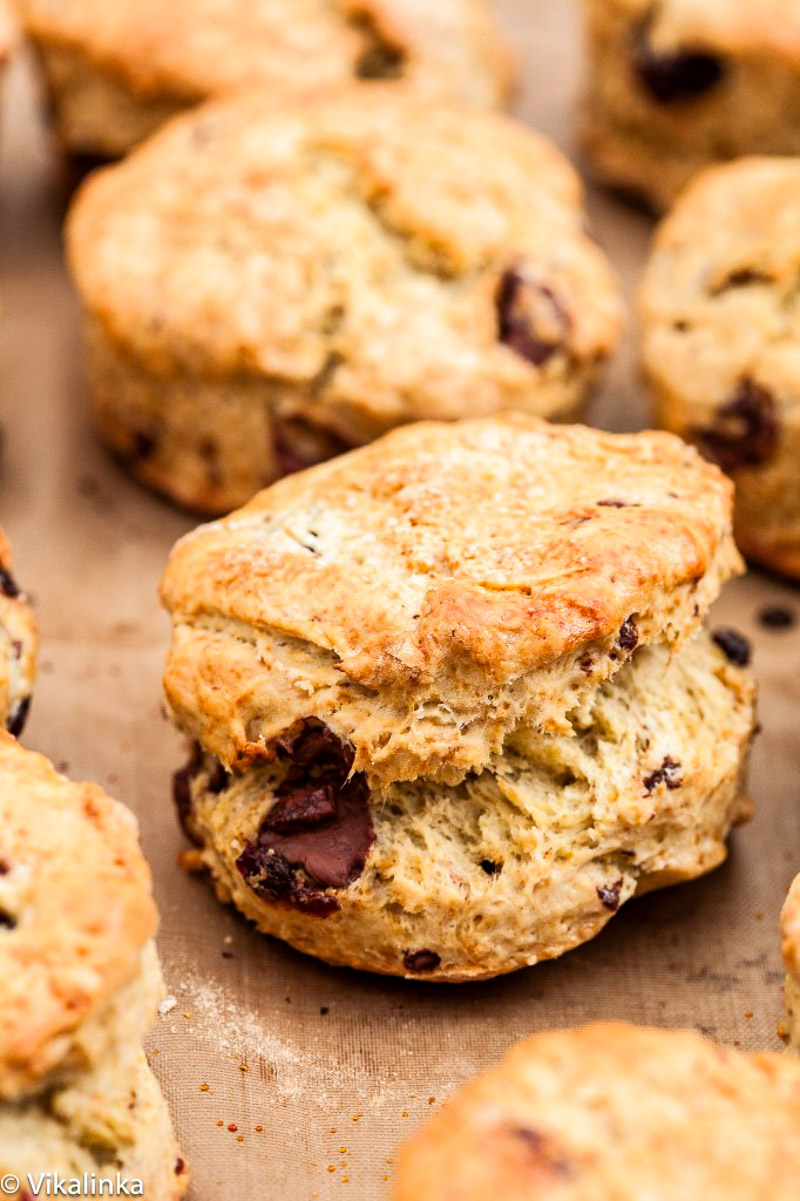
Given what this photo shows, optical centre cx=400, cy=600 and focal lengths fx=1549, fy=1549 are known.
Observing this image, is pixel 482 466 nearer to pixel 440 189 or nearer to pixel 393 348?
pixel 393 348

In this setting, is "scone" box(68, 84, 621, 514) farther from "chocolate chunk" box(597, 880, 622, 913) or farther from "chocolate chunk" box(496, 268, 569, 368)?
"chocolate chunk" box(597, 880, 622, 913)

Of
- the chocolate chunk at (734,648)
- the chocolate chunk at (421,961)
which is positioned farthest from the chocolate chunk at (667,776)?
the chocolate chunk at (421,961)

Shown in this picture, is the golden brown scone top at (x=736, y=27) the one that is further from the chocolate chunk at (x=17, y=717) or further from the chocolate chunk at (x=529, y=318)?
the chocolate chunk at (x=17, y=717)

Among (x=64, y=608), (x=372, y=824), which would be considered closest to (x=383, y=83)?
(x=64, y=608)

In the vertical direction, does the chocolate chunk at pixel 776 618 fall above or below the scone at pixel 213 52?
below

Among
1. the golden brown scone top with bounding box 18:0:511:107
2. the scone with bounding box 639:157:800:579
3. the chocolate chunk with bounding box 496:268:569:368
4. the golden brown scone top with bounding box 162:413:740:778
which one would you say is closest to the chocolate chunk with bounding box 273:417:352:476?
the chocolate chunk with bounding box 496:268:569:368

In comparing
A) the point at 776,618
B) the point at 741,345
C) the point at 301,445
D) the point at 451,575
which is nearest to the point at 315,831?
the point at 451,575
